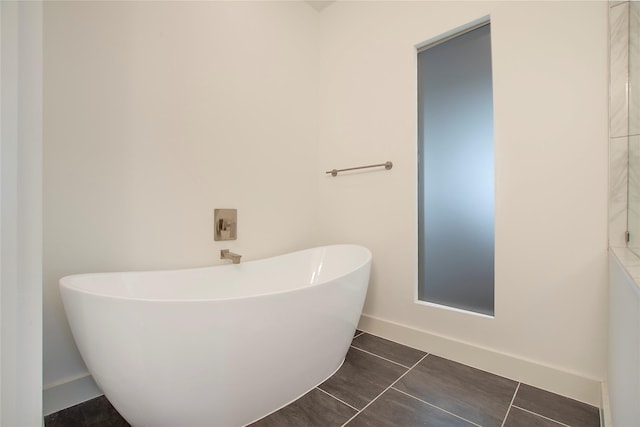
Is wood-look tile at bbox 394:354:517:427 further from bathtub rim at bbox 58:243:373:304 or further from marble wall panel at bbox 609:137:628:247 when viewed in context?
marble wall panel at bbox 609:137:628:247

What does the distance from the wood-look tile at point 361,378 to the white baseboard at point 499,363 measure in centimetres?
27

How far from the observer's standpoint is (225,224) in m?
1.62

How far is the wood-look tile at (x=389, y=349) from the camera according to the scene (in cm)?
152

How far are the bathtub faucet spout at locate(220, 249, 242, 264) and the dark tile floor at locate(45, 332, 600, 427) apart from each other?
75 cm

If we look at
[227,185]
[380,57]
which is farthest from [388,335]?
[380,57]

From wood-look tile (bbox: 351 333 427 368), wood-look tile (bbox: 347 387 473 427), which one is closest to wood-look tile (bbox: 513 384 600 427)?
wood-look tile (bbox: 347 387 473 427)

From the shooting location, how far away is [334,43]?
215 centimetres

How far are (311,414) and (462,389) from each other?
71 cm

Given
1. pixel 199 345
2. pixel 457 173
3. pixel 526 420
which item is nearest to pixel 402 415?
pixel 526 420

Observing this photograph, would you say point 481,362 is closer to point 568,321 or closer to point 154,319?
point 568,321

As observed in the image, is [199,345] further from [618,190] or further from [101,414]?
[618,190]

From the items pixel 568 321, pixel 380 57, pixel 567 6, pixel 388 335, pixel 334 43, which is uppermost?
pixel 334 43

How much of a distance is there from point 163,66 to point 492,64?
1.72 metres

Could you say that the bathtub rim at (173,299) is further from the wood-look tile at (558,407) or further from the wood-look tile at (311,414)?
the wood-look tile at (558,407)
